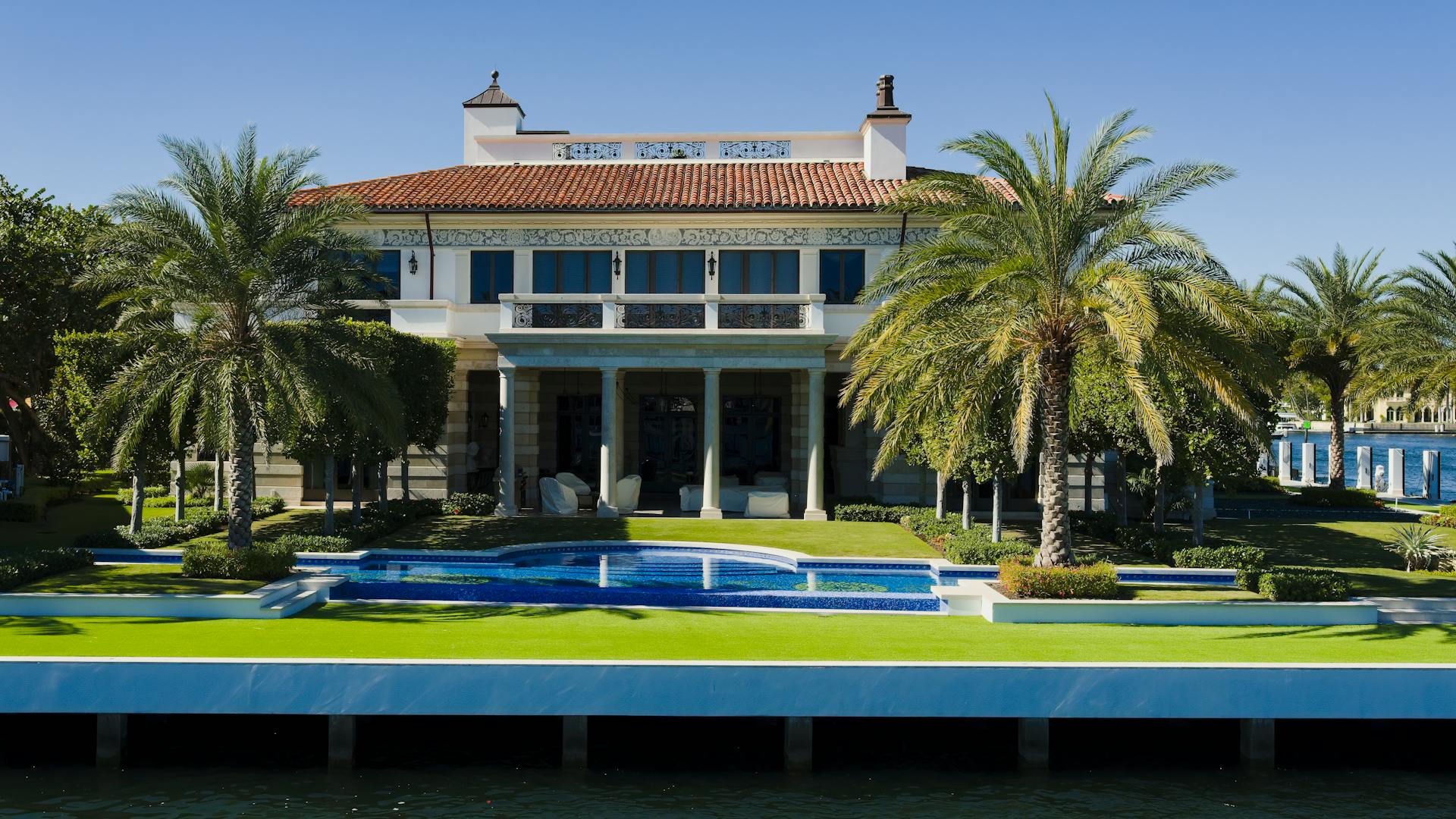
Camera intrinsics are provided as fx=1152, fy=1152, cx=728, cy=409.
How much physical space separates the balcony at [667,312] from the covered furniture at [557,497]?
4.30 m

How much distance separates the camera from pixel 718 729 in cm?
1578

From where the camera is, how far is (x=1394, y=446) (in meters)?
102

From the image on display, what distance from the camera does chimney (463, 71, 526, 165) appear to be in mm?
39312

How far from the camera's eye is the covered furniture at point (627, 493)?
3200 cm

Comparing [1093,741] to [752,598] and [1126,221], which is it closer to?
[752,598]

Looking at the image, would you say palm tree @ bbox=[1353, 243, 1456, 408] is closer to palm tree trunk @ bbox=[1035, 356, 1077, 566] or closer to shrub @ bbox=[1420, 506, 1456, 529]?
shrub @ bbox=[1420, 506, 1456, 529]

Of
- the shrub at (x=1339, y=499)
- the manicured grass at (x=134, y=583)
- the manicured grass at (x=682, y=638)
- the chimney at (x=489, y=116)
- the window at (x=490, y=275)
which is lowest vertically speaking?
the manicured grass at (x=682, y=638)

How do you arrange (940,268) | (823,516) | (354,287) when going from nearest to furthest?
(940,268)
(354,287)
(823,516)

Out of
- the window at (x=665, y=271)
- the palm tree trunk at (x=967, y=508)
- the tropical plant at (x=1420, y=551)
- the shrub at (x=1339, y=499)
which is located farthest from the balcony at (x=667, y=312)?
the shrub at (x=1339, y=499)

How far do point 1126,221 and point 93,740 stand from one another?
56.4 feet

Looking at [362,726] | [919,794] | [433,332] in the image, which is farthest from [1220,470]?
[433,332]

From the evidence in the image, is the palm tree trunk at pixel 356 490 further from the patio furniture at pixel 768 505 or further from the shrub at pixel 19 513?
the shrub at pixel 19 513

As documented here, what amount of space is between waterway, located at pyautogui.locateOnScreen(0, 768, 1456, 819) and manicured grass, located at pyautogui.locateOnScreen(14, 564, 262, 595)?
4.50 metres

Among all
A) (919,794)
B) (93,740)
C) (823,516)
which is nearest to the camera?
(919,794)
